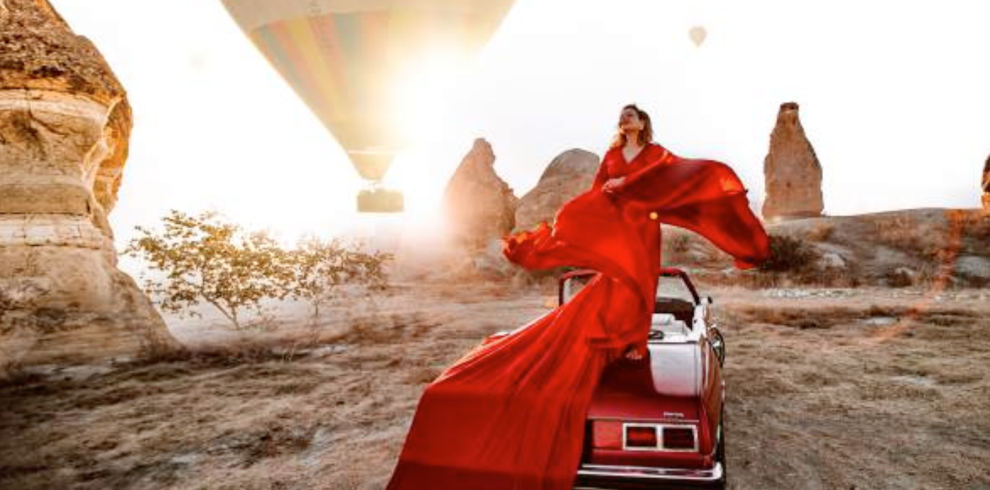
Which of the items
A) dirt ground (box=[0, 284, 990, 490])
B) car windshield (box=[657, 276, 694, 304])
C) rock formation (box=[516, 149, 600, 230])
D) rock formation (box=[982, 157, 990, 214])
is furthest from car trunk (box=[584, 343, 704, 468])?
rock formation (box=[516, 149, 600, 230])

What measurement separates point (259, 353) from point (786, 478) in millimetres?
9130

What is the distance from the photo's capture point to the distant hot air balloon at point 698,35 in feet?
88.7

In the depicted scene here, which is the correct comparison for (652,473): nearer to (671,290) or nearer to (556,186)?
(671,290)

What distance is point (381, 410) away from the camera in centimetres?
618

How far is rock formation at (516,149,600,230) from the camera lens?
3431 centimetres

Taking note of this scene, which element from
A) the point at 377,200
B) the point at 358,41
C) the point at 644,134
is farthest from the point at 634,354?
the point at 377,200

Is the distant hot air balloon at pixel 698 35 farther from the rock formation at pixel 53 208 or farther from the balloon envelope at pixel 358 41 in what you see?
the rock formation at pixel 53 208

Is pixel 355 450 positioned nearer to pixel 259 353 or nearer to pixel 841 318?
pixel 259 353

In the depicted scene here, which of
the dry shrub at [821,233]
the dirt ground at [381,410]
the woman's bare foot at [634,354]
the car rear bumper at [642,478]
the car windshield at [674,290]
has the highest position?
the dry shrub at [821,233]

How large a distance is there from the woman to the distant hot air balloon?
2684 centimetres

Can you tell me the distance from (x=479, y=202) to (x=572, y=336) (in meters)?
34.7

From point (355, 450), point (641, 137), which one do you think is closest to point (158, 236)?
point (355, 450)

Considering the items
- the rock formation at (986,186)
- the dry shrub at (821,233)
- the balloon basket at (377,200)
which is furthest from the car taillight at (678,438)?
the rock formation at (986,186)

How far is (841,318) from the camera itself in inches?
472
